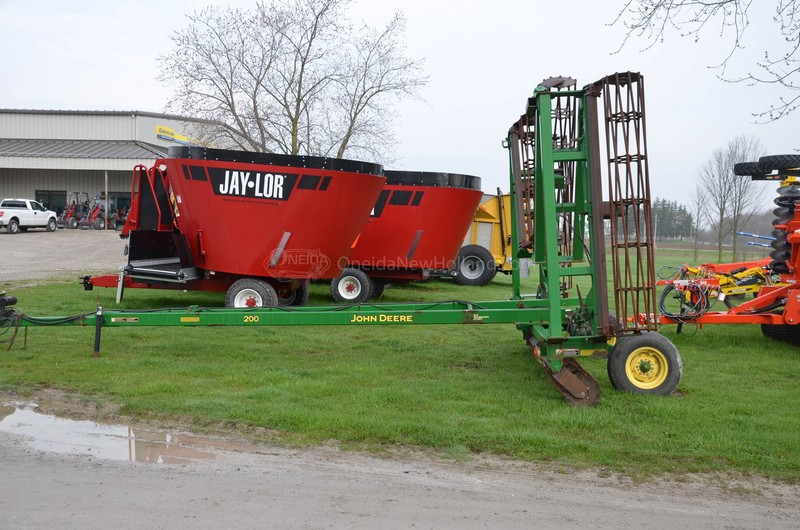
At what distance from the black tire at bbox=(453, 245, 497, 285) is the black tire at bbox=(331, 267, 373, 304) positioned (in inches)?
227

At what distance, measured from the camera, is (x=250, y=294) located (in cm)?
1192

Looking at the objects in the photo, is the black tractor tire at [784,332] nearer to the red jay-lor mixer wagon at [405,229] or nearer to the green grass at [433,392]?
the green grass at [433,392]

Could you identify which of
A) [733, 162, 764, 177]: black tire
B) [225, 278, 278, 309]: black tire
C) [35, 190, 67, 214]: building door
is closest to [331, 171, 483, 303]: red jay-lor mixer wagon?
[225, 278, 278, 309]: black tire

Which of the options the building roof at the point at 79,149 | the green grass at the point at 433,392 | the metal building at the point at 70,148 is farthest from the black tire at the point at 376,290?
the metal building at the point at 70,148

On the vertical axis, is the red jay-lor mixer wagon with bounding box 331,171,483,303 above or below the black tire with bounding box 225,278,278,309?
above

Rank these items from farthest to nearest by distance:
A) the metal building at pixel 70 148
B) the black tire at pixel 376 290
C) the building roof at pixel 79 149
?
the building roof at pixel 79 149 → the metal building at pixel 70 148 → the black tire at pixel 376 290

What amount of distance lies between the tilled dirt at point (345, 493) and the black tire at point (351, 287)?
30.3ft

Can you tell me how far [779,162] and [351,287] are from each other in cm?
822

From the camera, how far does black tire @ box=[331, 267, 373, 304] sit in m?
15.1

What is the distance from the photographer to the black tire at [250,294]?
38.7 ft

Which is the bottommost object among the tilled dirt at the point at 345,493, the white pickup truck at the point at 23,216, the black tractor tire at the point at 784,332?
the tilled dirt at the point at 345,493

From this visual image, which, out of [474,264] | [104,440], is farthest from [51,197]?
[104,440]

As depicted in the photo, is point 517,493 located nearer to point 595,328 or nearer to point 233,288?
point 595,328

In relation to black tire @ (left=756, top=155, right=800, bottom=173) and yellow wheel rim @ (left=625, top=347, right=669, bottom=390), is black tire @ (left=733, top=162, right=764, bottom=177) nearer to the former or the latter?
black tire @ (left=756, top=155, right=800, bottom=173)
